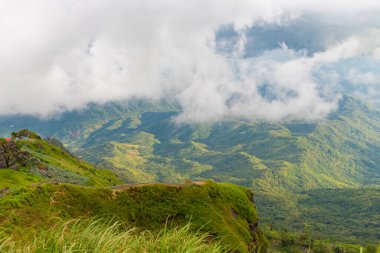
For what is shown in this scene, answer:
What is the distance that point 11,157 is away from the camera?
304 feet

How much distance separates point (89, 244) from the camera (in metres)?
8.09

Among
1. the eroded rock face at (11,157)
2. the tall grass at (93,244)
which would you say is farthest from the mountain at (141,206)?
the tall grass at (93,244)

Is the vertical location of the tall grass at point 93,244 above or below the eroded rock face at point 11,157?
above

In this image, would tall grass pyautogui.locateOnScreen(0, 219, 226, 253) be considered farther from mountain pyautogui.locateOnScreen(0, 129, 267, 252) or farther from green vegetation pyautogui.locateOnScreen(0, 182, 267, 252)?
green vegetation pyautogui.locateOnScreen(0, 182, 267, 252)

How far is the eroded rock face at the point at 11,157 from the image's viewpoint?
90000mm

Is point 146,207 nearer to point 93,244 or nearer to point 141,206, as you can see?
point 141,206

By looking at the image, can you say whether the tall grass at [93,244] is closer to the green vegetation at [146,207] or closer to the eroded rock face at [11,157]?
the green vegetation at [146,207]

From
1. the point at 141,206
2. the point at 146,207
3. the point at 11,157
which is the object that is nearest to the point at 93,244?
the point at 141,206

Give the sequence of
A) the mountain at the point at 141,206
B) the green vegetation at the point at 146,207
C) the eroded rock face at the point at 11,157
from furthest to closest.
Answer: the eroded rock face at the point at 11,157 < the green vegetation at the point at 146,207 < the mountain at the point at 141,206

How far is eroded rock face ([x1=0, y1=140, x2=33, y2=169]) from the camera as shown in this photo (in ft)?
295

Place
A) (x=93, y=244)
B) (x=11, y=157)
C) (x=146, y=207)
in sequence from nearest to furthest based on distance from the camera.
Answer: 1. (x=93, y=244)
2. (x=146, y=207)
3. (x=11, y=157)

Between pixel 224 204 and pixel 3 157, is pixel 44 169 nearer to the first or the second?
pixel 3 157

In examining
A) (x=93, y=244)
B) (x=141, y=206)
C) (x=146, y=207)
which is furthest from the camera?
(x=146, y=207)

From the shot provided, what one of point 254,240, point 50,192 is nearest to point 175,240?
point 50,192
